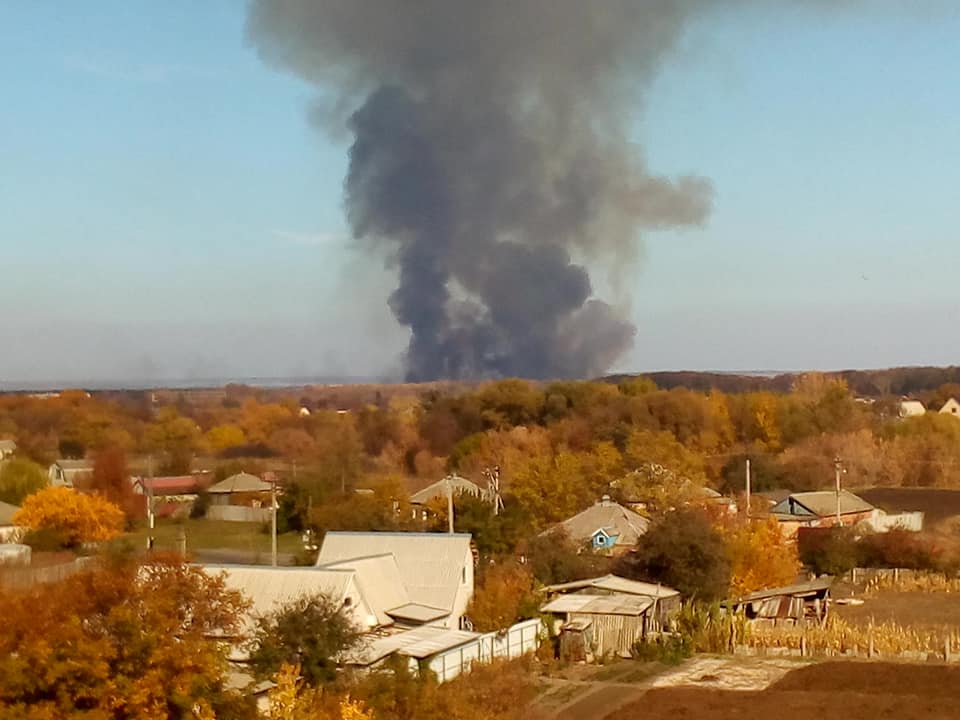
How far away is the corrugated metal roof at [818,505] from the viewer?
35594 mm

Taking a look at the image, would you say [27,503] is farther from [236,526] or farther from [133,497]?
[236,526]

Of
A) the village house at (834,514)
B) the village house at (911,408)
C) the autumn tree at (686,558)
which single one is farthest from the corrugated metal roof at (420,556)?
the village house at (911,408)

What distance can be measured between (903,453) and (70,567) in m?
39.1

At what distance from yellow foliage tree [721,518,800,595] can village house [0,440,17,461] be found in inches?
1140

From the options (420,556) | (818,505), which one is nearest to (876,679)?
A: (420,556)

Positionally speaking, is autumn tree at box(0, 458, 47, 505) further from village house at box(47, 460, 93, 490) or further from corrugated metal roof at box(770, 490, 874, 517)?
corrugated metal roof at box(770, 490, 874, 517)

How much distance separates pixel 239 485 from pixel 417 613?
2541 cm

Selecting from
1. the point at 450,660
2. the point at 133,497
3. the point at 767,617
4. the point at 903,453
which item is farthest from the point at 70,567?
the point at 903,453

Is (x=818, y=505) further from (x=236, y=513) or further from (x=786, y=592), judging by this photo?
(x=236, y=513)

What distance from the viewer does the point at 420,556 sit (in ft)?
66.7

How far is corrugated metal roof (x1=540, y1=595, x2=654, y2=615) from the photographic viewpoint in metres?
18.9

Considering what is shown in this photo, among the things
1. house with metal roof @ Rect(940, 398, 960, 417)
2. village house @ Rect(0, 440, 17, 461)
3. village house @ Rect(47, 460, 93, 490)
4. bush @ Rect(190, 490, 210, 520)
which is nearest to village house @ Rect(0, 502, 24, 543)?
village house @ Rect(47, 460, 93, 490)

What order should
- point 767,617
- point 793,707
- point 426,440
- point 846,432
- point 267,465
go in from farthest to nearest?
1. point 846,432
2. point 426,440
3. point 267,465
4. point 767,617
5. point 793,707

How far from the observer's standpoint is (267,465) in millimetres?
46250
